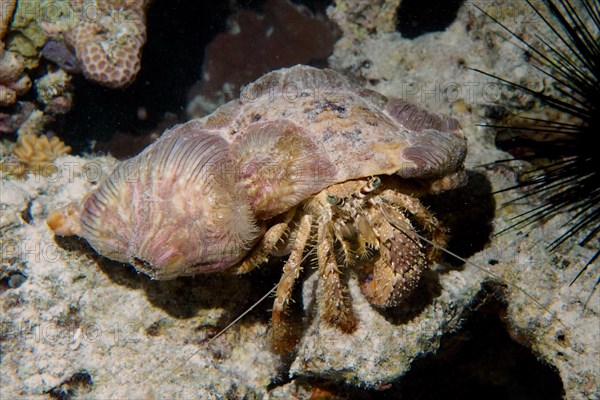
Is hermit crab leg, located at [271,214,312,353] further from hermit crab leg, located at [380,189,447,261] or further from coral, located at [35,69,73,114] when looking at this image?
coral, located at [35,69,73,114]

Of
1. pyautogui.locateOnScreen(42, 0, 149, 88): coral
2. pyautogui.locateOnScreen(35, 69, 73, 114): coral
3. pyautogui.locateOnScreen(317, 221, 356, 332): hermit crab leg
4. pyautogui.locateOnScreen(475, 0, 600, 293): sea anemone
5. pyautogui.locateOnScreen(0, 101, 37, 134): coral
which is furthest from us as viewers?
pyautogui.locateOnScreen(0, 101, 37, 134): coral

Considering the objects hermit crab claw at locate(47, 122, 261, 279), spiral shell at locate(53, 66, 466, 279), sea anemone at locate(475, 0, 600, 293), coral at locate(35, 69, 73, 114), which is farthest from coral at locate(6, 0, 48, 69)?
sea anemone at locate(475, 0, 600, 293)

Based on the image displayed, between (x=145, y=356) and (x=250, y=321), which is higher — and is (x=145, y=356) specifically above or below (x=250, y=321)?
below

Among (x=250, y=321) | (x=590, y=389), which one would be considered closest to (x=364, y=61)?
(x=250, y=321)

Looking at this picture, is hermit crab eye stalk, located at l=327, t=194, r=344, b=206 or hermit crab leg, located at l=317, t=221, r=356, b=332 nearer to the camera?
hermit crab eye stalk, located at l=327, t=194, r=344, b=206

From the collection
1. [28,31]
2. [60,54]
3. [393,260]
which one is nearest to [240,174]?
[393,260]

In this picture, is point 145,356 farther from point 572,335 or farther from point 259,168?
point 572,335

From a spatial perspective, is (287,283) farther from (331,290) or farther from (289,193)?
(289,193)
